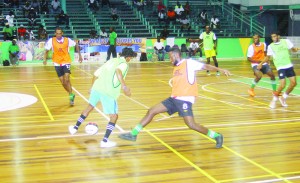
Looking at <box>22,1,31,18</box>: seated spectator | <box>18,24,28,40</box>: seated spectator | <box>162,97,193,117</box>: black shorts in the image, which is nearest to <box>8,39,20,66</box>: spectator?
<box>18,24,28,40</box>: seated spectator

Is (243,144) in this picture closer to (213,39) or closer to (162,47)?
(213,39)

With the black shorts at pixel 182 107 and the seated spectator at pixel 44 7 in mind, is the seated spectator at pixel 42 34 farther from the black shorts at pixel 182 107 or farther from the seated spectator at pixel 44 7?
the black shorts at pixel 182 107

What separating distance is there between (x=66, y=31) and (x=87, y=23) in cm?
189

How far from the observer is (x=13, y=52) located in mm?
23328

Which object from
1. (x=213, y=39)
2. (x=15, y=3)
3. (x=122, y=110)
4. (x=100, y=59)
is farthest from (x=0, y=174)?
(x=15, y=3)

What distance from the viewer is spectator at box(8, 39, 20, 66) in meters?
23.2

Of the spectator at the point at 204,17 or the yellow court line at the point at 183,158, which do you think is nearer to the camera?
the yellow court line at the point at 183,158

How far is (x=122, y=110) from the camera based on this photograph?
11055 mm

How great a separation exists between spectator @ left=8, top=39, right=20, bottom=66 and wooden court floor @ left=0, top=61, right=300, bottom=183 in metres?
10.3

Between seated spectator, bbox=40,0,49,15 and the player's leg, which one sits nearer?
the player's leg

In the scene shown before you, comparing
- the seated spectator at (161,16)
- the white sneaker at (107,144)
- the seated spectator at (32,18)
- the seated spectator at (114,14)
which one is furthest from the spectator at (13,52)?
the white sneaker at (107,144)

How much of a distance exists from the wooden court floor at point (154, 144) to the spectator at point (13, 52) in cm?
1029

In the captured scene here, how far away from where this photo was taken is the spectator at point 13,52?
23.2 metres

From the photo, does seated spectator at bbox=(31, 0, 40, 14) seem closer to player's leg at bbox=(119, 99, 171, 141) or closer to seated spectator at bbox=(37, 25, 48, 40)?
seated spectator at bbox=(37, 25, 48, 40)
